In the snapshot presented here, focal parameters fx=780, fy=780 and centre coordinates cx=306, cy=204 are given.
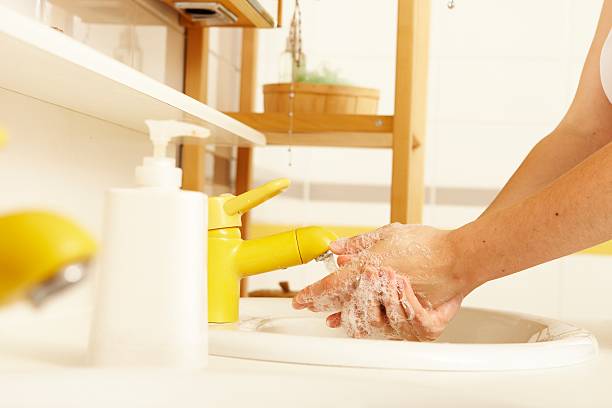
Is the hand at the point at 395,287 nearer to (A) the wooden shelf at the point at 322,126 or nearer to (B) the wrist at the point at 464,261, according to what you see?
(B) the wrist at the point at 464,261

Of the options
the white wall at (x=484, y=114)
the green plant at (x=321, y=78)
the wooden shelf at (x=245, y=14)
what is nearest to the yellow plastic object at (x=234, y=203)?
the wooden shelf at (x=245, y=14)

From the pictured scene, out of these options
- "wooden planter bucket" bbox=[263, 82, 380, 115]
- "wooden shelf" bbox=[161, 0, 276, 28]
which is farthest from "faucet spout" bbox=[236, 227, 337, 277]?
"wooden planter bucket" bbox=[263, 82, 380, 115]

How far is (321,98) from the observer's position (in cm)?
137

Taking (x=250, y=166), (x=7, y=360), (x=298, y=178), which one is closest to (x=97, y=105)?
(x=7, y=360)

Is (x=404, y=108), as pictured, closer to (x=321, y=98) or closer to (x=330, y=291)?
(x=321, y=98)

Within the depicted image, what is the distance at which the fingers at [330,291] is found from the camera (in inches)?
30.4

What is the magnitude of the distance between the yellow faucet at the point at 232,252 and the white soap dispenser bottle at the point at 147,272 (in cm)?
30

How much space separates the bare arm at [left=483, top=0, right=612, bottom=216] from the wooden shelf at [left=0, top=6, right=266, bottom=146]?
37 cm

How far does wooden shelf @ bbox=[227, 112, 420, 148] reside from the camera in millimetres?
1254

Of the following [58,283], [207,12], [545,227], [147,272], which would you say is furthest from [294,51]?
[58,283]

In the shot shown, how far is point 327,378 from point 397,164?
76cm

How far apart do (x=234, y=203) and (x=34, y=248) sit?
20.9 inches

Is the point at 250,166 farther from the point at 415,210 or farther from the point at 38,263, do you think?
the point at 38,263

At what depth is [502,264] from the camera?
713 millimetres
